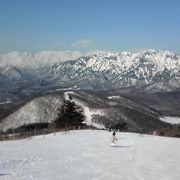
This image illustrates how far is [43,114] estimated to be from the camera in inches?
6703

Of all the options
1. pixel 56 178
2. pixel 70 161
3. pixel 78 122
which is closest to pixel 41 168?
pixel 56 178

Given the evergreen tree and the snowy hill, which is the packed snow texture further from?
the evergreen tree

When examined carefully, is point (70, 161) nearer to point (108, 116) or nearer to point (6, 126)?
point (6, 126)

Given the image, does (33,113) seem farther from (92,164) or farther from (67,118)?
(92,164)

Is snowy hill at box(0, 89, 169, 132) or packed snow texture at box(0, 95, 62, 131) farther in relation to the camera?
snowy hill at box(0, 89, 169, 132)

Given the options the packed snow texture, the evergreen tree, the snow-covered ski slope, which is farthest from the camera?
the packed snow texture

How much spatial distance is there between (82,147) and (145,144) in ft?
27.9

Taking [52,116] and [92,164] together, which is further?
[52,116]

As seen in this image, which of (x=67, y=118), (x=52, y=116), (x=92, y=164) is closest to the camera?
(x=92, y=164)

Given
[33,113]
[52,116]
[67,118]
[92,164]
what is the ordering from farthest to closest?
[33,113] < [52,116] < [67,118] < [92,164]

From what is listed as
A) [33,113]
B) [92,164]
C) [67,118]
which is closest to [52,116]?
[33,113]

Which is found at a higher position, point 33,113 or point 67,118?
point 33,113

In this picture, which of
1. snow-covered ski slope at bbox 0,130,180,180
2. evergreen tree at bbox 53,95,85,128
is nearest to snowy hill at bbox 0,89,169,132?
evergreen tree at bbox 53,95,85,128

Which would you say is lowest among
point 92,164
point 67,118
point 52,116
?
point 92,164
